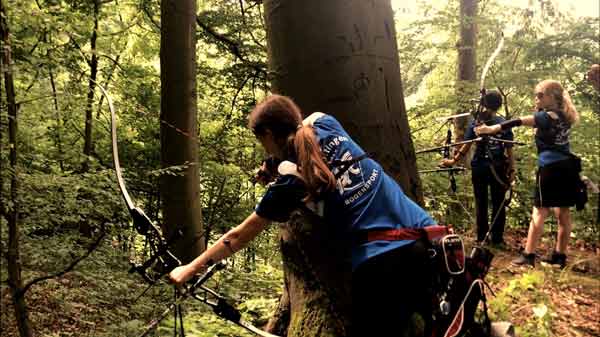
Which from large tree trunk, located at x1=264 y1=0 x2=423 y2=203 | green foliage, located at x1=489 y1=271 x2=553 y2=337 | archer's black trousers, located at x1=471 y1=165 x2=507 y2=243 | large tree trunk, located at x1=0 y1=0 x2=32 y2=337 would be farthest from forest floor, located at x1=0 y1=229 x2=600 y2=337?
large tree trunk, located at x1=264 y1=0 x2=423 y2=203

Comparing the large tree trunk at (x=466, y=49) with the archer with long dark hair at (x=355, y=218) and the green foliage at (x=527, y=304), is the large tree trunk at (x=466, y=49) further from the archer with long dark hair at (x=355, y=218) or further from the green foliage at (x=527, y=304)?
the archer with long dark hair at (x=355, y=218)

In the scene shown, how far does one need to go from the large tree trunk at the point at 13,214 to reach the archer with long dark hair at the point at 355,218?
2.37 m

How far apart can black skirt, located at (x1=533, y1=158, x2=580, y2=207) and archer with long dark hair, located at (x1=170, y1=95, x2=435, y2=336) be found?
320 centimetres

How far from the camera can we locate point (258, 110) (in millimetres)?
2168

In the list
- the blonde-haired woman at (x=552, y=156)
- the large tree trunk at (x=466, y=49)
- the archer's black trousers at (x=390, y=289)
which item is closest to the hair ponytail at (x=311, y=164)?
the archer's black trousers at (x=390, y=289)

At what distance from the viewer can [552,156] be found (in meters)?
4.81

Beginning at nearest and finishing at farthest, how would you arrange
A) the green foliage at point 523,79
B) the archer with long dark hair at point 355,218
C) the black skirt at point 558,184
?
the archer with long dark hair at point 355,218 < the black skirt at point 558,184 < the green foliage at point 523,79

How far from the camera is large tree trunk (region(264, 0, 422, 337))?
271 cm

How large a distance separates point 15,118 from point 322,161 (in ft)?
9.69

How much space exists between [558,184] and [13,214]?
4999 millimetres

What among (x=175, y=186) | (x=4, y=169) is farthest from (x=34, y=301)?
(x=4, y=169)

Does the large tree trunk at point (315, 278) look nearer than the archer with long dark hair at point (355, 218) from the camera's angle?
No

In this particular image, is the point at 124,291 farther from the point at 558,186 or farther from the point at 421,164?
the point at 558,186

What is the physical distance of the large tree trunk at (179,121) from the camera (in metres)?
6.50
